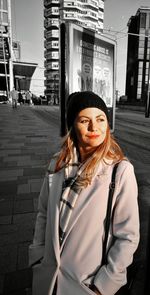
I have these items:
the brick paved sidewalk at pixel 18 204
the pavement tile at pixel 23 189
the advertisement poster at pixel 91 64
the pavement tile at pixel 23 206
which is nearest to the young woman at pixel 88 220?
the brick paved sidewalk at pixel 18 204

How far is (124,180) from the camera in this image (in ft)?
4.19

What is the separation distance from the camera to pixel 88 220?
1280 millimetres

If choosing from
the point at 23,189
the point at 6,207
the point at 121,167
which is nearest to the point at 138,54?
the point at 23,189

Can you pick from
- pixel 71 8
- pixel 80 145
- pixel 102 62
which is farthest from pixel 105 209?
pixel 71 8

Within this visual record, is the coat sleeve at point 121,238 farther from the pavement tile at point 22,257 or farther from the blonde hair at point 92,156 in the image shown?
the pavement tile at point 22,257

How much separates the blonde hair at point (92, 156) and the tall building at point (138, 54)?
153ft

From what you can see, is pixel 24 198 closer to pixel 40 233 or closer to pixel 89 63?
pixel 89 63

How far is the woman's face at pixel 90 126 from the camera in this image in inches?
53.3

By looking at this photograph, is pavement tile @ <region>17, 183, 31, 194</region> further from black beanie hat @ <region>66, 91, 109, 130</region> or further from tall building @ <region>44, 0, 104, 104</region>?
tall building @ <region>44, 0, 104, 104</region>

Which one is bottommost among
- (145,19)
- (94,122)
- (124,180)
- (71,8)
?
(124,180)

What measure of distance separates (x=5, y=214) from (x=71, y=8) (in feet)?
378

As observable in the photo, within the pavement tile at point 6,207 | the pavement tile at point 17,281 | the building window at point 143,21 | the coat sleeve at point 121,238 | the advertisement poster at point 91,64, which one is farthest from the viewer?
the building window at point 143,21

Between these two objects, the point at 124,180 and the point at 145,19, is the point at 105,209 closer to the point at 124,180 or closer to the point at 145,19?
the point at 124,180

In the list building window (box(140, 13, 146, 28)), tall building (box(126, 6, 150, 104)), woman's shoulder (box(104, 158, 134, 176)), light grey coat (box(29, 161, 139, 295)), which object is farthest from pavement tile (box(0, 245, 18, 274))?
building window (box(140, 13, 146, 28))
